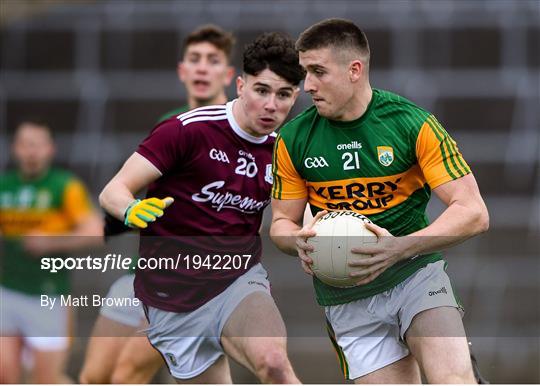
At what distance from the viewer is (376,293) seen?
5273 mm

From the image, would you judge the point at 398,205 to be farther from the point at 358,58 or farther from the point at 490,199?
the point at 490,199

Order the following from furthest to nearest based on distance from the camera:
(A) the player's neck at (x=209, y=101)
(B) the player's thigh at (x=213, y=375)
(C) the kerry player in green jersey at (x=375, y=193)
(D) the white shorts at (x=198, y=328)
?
(A) the player's neck at (x=209, y=101) < (B) the player's thigh at (x=213, y=375) < (D) the white shorts at (x=198, y=328) < (C) the kerry player in green jersey at (x=375, y=193)

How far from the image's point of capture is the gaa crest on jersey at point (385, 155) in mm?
5148

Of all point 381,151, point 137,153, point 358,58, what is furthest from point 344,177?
point 137,153

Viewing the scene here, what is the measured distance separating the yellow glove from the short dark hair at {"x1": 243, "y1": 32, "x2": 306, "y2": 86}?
89 cm

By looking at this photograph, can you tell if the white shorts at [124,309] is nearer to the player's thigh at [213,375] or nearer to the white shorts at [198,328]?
the white shorts at [198,328]

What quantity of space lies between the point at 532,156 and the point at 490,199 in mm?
655

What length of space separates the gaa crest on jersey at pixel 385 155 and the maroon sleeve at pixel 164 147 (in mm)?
1038

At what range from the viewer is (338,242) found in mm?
4961

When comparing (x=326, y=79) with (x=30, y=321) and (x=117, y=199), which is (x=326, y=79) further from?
(x=30, y=321)

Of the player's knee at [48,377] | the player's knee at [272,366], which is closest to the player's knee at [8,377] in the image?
the player's knee at [48,377]

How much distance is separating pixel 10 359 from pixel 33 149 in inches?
68.0

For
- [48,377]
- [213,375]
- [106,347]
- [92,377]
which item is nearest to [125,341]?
[106,347]

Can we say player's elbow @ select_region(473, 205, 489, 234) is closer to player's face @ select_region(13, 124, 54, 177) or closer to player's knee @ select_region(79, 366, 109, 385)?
player's knee @ select_region(79, 366, 109, 385)
